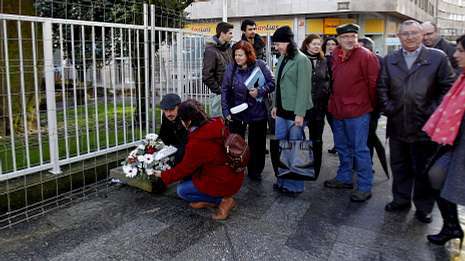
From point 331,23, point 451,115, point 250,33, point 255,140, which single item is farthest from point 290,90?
point 331,23

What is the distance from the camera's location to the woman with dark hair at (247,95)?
462 cm

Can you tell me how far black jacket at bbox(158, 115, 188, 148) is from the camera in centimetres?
440

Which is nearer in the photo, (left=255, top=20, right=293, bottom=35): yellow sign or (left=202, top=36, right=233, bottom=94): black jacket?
(left=202, top=36, right=233, bottom=94): black jacket

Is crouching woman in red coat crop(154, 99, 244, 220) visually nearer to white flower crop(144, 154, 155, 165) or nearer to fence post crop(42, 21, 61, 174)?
white flower crop(144, 154, 155, 165)

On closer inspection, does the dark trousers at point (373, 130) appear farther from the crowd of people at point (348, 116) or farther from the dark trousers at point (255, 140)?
the dark trousers at point (255, 140)

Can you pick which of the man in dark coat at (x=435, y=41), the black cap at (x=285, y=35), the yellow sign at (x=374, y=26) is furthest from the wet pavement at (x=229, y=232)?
the yellow sign at (x=374, y=26)

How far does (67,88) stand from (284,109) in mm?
2512

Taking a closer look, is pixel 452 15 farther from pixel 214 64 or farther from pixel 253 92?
pixel 253 92

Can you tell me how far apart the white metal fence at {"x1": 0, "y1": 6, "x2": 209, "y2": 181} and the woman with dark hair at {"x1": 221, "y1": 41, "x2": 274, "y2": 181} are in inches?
46.8

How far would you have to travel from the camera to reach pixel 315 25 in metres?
26.2

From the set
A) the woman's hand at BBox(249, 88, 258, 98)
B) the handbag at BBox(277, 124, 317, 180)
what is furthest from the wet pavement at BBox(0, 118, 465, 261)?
the woman's hand at BBox(249, 88, 258, 98)

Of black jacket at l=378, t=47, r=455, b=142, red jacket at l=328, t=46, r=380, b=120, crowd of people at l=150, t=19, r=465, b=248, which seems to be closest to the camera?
crowd of people at l=150, t=19, r=465, b=248

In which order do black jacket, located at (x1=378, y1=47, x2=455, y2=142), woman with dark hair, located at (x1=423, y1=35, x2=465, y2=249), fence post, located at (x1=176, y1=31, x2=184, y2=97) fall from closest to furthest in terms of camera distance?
woman with dark hair, located at (x1=423, y1=35, x2=465, y2=249) < black jacket, located at (x1=378, y1=47, x2=455, y2=142) < fence post, located at (x1=176, y1=31, x2=184, y2=97)

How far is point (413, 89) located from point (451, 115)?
2.44ft
